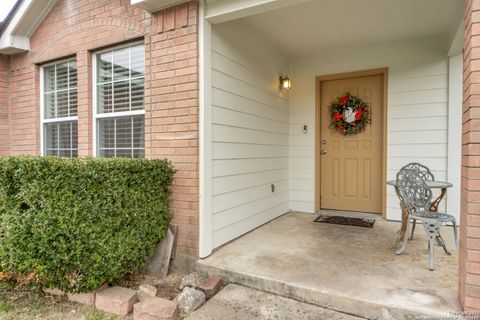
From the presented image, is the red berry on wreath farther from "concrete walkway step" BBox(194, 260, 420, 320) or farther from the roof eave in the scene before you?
the roof eave

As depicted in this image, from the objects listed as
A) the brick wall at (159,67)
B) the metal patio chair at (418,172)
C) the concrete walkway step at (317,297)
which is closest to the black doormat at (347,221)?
the metal patio chair at (418,172)

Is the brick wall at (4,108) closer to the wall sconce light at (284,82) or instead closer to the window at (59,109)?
the window at (59,109)

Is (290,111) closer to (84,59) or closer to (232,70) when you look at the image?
(232,70)

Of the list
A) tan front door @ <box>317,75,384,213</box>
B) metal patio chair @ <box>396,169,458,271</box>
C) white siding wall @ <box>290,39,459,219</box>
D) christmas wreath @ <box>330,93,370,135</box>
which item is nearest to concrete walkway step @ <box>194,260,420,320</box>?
metal patio chair @ <box>396,169,458,271</box>

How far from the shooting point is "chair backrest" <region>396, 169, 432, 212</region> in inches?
107

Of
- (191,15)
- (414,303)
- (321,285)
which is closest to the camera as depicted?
(414,303)

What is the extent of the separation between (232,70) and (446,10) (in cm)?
238

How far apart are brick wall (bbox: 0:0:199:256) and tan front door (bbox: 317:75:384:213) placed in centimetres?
258

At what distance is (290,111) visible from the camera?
4.78 m

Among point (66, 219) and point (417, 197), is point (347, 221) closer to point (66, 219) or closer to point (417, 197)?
point (417, 197)

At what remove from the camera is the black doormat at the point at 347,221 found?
12.9 feet

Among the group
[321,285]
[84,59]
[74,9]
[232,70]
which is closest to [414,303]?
[321,285]

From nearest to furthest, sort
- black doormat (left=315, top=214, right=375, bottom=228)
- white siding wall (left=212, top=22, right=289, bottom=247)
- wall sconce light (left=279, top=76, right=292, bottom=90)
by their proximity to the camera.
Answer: white siding wall (left=212, top=22, right=289, bottom=247), black doormat (left=315, top=214, right=375, bottom=228), wall sconce light (left=279, top=76, right=292, bottom=90)

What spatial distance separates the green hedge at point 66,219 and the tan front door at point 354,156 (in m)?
3.17
